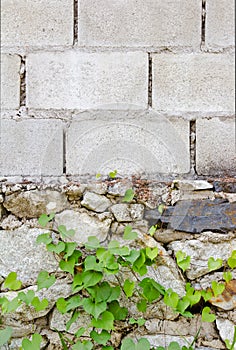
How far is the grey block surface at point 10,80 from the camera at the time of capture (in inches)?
70.6

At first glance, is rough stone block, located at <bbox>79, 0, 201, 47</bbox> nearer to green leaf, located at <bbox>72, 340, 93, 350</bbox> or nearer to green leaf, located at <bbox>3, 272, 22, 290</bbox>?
green leaf, located at <bbox>3, 272, 22, 290</bbox>

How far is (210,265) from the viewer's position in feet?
5.49

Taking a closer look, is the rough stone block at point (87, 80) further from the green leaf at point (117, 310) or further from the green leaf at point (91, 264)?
the green leaf at point (117, 310)

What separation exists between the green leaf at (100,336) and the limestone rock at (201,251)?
0.36 meters

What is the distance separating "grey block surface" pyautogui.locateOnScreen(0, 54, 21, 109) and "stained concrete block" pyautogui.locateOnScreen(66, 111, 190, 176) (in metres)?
0.25

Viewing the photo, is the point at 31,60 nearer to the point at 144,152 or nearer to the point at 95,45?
the point at 95,45

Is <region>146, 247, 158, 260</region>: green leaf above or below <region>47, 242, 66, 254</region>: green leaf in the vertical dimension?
below

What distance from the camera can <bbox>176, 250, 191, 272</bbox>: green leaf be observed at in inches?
66.0

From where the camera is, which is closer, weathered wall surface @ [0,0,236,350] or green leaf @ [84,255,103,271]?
green leaf @ [84,255,103,271]

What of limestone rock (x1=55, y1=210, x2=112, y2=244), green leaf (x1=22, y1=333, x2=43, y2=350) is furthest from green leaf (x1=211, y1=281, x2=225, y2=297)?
green leaf (x1=22, y1=333, x2=43, y2=350)

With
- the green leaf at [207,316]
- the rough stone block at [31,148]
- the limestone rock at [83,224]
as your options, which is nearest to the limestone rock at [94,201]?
the limestone rock at [83,224]

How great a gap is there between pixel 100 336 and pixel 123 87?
3.00 ft

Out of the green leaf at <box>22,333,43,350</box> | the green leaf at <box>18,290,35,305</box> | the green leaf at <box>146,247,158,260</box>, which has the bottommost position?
the green leaf at <box>22,333,43,350</box>

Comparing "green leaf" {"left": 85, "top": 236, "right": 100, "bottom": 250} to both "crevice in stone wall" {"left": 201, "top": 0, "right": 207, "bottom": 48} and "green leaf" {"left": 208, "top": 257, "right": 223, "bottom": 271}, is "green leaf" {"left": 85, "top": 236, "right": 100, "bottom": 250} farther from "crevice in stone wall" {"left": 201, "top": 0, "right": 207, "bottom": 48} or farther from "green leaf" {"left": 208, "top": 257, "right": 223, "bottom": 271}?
"crevice in stone wall" {"left": 201, "top": 0, "right": 207, "bottom": 48}
